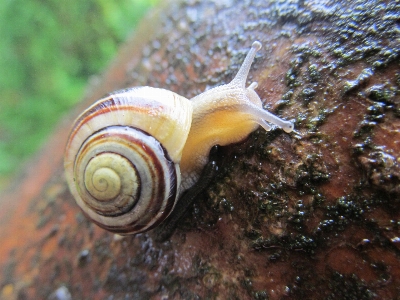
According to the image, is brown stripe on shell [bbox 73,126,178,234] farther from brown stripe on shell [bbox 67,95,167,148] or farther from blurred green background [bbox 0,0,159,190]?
blurred green background [bbox 0,0,159,190]

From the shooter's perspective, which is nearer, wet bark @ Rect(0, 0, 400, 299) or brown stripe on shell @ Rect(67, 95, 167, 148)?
wet bark @ Rect(0, 0, 400, 299)

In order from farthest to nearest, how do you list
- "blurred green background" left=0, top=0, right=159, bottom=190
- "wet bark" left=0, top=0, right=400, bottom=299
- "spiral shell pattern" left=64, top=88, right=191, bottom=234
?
1. "blurred green background" left=0, top=0, right=159, bottom=190
2. "spiral shell pattern" left=64, top=88, right=191, bottom=234
3. "wet bark" left=0, top=0, right=400, bottom=299

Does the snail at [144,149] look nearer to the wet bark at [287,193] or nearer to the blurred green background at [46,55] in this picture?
the wet bark at [287,193]

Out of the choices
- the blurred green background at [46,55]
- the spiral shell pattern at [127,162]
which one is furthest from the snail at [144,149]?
the blurred green background at [46,55]

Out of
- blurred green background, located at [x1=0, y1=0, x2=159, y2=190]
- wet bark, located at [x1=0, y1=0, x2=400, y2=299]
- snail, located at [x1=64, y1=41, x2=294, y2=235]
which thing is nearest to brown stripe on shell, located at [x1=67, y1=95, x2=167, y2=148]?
snail, located at [x1=64, y1=41, x2=294, y2=235]

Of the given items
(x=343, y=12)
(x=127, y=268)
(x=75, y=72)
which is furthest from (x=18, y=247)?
(x=75, y=72)

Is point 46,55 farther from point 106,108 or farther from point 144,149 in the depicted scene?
point 144,149

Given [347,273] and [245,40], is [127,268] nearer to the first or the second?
[347,273]
